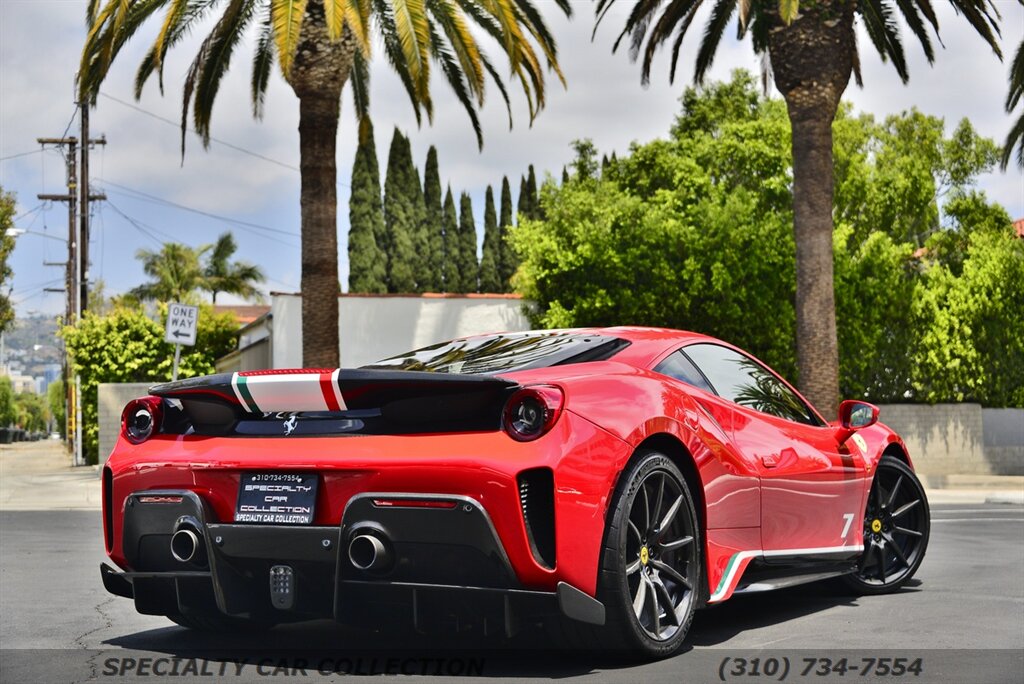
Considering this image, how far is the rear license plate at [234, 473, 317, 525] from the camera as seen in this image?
469 centimetres

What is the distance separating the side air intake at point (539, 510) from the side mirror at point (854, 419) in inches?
112

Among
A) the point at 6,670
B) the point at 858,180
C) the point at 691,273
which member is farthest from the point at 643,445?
the point at 858,180

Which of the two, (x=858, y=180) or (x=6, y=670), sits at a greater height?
(x=858, y=180)

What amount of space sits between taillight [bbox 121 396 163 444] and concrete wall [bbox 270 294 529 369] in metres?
21.9

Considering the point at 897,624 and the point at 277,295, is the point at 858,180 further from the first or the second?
the point at 897,624

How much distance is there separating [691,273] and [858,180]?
29.7 feet

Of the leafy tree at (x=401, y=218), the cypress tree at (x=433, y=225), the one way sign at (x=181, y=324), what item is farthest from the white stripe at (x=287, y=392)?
the cypress tree at (x=433, y=225)

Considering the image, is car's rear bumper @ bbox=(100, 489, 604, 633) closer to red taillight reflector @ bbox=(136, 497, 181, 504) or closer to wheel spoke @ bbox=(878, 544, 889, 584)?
red taillight reflector @ bbox=(136, 497, 181, 504)

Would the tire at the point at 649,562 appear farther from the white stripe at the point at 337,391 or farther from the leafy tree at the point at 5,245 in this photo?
the leafy tree at the point at 5,245

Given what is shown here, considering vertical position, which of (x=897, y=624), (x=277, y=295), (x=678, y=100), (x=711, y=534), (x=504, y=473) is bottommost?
(x=897, y=624)

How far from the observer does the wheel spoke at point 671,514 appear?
199 inches

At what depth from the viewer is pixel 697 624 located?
20.1 ft

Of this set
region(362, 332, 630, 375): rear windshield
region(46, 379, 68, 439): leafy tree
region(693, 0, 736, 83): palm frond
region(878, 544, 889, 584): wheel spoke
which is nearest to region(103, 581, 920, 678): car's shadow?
region(362, 332, 630, 375): rear windshield

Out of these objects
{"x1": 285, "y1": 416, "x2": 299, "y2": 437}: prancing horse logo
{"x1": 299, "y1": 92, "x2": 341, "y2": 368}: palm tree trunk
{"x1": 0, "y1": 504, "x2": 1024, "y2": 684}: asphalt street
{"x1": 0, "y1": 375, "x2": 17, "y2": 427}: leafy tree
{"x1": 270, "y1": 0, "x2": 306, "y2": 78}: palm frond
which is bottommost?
{"x1": 0, "y1": 375, "x2": 17, "y2": 427}: leafy tree
